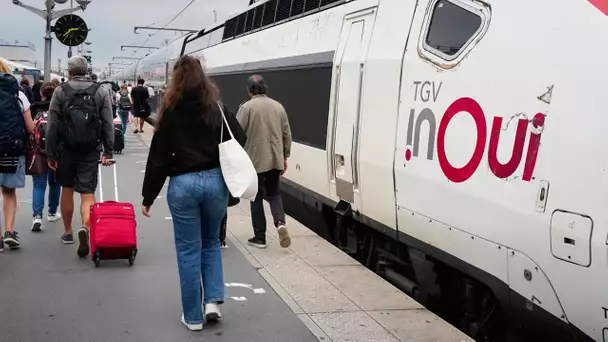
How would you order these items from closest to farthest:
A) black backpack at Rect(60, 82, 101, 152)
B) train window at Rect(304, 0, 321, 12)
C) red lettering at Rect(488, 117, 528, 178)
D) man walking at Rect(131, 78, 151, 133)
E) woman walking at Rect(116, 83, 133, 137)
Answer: red lettering at Rect(488, 117, 528, 178) < black backpack at Rect(60, 82, 101, 152) < train window at Rect(304, 0, 321, 12) < woman walking at Rect(116, 83, 133, 137) < man walking at Rect(131, 78, 151, 133)

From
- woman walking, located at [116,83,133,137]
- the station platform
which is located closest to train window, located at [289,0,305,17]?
the station platform

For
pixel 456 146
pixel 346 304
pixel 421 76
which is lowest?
pixel 346 304

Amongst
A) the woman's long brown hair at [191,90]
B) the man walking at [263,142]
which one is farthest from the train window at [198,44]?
the woman's long brown hair at [191,90]

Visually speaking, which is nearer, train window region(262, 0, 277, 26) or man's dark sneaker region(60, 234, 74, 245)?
man's dark sneaker region(60, 234, 74, 245)

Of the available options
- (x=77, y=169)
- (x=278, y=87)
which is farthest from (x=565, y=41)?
→ (x=278, y=87)

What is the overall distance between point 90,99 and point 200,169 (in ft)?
7.48

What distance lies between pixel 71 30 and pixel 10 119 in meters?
13.3

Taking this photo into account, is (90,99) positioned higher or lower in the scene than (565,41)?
lower

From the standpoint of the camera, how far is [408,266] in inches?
234

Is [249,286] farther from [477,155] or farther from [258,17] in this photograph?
[258,17]

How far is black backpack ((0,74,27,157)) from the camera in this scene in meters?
6.21

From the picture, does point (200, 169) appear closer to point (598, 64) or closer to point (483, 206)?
point (483, 206)

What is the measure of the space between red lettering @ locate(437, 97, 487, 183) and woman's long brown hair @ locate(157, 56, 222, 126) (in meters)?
1.45

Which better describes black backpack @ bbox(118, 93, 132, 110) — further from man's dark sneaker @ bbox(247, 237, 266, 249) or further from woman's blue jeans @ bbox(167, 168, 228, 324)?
woman's blue jeans @ bbox(167, 168, 228, 324)
